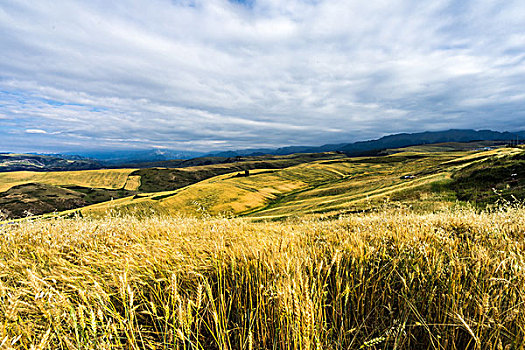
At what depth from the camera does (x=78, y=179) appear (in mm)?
166375

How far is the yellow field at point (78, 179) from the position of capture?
15700cm

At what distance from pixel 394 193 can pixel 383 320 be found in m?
34.5

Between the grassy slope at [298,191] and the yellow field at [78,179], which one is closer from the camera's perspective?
the grassy slope at [298,191]

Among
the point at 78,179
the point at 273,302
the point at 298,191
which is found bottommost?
the point at 298,191

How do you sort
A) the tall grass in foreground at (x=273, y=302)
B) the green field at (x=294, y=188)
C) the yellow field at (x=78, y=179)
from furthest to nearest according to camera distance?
the yellow field at (x=78, y=179) → the green field at (x=294, y=188) → the tall grass in foreground at (x=273, y=302)

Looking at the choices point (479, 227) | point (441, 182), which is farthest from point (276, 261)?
point (441, 182)

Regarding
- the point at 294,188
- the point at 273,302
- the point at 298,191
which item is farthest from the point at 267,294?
the point at 294,188

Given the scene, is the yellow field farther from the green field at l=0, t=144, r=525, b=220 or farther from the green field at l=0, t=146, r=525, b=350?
the green field at l=0, t=146, r=525, b=350

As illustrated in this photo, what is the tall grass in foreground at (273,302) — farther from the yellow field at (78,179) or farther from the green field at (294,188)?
the yellow field at (78,179)

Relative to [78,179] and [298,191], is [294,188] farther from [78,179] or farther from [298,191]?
[78,179]

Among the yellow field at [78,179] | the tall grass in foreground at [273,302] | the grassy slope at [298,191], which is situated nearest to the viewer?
the tall grass in foreground at [273,302]

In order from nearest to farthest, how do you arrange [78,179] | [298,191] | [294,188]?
[298,191]
[294,188]
[78,179]

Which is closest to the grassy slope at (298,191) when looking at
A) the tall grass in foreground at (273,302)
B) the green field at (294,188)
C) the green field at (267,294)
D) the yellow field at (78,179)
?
the green field at (294,188)

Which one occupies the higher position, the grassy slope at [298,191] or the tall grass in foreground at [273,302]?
the tall grass in foreground at [273,302]
